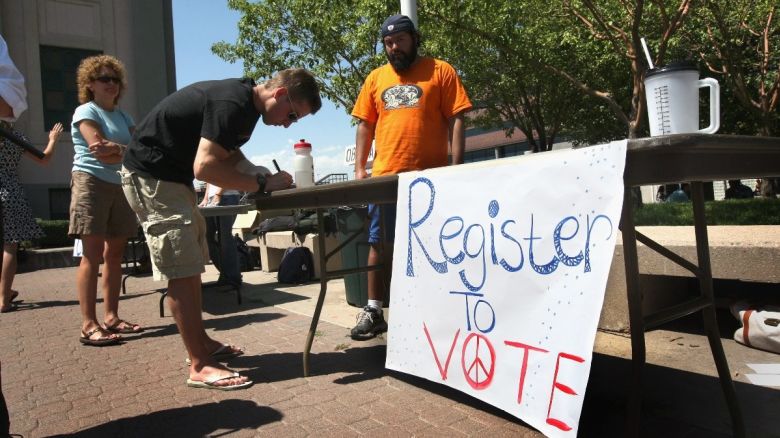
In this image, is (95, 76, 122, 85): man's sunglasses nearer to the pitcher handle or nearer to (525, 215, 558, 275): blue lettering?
(525, 215, 558, 275): blue lettering

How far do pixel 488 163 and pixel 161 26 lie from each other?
18.3 meters

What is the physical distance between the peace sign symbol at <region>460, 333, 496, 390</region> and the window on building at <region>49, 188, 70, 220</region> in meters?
16.8

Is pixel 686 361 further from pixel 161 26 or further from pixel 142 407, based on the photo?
pixel 161 26

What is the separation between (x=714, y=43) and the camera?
11.0 meters

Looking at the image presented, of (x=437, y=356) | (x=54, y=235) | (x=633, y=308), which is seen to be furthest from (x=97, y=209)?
(x=54, y=235)

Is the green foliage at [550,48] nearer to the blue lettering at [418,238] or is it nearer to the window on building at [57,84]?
the window on building at [57,84]

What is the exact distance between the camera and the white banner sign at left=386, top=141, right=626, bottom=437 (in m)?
1.57

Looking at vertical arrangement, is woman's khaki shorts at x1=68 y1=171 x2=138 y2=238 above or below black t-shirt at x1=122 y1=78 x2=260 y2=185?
below

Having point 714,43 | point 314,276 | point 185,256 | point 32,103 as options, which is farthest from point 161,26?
point 185,256

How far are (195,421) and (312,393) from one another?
537mm

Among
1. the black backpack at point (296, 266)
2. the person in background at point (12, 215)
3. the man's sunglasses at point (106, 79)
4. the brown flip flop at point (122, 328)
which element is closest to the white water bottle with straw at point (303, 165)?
the man's sunglasses at point (106, 79)

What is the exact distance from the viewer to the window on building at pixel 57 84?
1567cm

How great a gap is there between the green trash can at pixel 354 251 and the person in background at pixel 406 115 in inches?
47.8

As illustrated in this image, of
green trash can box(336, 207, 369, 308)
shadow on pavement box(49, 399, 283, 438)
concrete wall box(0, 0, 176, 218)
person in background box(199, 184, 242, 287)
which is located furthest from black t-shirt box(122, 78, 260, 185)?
concrete wall box(0, 0, 176, 218)
